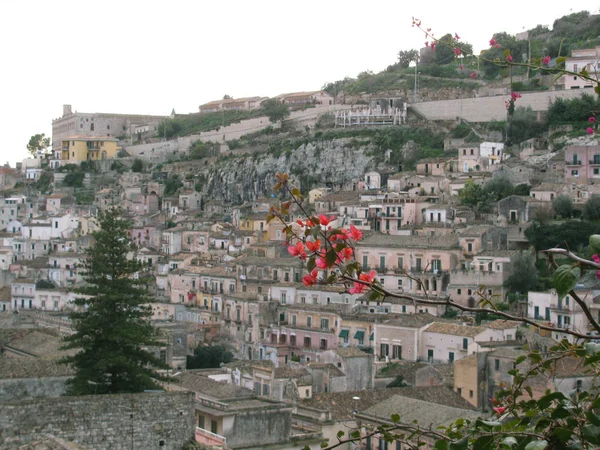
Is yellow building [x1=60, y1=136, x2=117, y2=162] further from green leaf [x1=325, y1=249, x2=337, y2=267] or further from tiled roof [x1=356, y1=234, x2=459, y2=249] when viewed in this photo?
green leaf [x1=325, y1=249, x2=337, y2=267]

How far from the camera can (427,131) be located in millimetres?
66562

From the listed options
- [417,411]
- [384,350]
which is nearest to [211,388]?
[417,411]

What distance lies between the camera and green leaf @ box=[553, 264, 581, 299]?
3.88m

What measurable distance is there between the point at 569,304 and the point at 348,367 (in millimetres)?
7657

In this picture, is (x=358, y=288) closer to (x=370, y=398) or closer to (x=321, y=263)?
(x=321, y=263)

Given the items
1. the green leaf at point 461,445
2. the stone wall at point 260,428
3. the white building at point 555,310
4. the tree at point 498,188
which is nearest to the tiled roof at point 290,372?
the white building at point 555,310

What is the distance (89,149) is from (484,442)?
84.8m

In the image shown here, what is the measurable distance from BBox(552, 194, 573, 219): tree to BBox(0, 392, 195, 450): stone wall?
3601 centimetres

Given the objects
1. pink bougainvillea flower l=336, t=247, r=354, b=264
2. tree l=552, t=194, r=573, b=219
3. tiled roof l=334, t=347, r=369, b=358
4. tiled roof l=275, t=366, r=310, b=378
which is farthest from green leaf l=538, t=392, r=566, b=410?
tree l=552, t=194, r=573, b=219

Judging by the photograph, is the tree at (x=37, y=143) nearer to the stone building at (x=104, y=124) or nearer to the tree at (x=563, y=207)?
the stone building at (x=104, y=124)

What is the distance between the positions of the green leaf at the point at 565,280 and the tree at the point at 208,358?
108 feet

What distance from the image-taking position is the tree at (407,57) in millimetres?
87938

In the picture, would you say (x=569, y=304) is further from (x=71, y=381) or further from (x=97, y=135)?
(x=97, y=135)

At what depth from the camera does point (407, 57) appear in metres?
88.4
